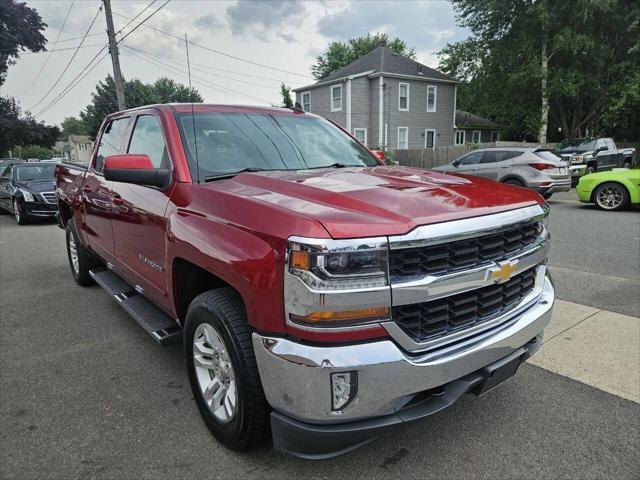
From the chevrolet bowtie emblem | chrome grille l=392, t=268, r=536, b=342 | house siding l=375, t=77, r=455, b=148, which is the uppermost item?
house siding l=375, t=77, r=455, b=148

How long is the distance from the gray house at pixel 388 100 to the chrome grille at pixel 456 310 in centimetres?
2672

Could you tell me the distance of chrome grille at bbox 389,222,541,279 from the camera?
1861 mm

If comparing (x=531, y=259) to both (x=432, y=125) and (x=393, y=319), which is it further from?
(x=432, y=125)

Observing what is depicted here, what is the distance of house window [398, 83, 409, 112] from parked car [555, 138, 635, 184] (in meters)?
13.0

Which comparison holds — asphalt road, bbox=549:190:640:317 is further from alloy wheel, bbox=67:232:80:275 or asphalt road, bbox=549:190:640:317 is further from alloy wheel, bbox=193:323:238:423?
alloy wheel, bbox=67:232:80:275

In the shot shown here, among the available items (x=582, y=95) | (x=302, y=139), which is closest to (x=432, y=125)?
(x=582, y=95)

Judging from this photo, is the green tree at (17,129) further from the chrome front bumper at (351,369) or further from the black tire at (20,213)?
the chrome front bumper at (351,369)

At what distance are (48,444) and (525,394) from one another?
292cm

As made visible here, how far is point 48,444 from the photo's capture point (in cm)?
253

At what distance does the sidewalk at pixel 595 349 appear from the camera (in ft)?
10.3

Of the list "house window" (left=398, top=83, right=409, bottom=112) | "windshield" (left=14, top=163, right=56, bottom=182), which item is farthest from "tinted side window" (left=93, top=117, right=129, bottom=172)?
"house window" (left=398, top=83, right=409, bottom=112)

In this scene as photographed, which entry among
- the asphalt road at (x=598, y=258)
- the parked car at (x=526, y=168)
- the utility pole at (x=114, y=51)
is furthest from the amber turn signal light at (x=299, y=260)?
the utility pole at (x=114, y=51)

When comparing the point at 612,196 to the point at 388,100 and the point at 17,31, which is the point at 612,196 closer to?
the point at 388,100

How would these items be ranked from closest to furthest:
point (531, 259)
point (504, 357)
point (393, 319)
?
point (393, 319) → point (504, 357) → point (531, 259)
